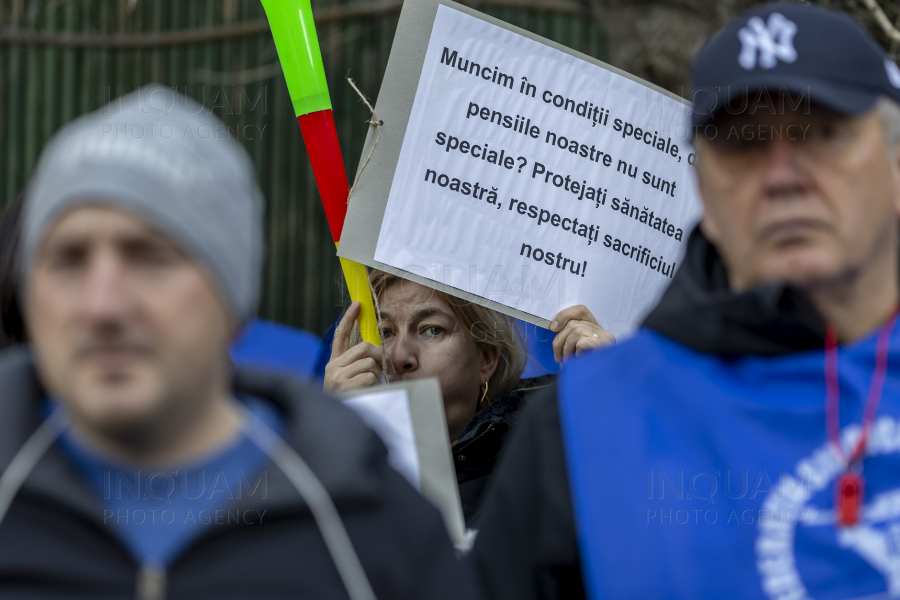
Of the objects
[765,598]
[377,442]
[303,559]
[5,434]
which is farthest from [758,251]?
[5,434]

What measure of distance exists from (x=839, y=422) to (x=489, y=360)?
1.66m

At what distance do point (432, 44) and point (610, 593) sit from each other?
1.81m

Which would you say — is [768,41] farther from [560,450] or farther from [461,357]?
[461,357]

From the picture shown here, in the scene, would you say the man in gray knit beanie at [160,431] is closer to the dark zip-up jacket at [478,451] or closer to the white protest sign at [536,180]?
the dark zip-up jacket at [478,451]

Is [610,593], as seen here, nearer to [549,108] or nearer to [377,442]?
[377,442]

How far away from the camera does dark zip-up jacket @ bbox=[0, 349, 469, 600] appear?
1347 mm

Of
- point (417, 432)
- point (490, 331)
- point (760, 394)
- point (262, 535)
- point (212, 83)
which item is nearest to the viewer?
point (262, 535)

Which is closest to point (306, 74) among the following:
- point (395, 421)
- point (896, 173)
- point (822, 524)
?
point (395, 421)

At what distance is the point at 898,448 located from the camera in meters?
1.64

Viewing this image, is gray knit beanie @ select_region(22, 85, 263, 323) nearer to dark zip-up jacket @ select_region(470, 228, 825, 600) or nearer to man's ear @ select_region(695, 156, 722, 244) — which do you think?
dark zip-up jacket @ select_region(470, 228, 825, 600)

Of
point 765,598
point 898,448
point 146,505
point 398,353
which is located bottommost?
point 398,353

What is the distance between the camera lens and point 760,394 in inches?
68.3

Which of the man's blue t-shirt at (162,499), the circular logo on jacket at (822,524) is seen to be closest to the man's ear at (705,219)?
the circular logo on jacket at (822,524)

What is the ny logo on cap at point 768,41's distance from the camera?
1.76 meters
